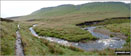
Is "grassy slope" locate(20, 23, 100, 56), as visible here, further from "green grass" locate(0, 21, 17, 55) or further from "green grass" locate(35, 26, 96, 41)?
"green grass" locate(35, 26, 96, 41)

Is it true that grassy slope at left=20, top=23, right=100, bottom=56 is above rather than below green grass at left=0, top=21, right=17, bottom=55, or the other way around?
below

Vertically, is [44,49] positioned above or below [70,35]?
above

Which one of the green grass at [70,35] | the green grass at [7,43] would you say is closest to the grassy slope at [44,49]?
the green grass at [7,43]

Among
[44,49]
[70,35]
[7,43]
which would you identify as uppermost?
[7,43]

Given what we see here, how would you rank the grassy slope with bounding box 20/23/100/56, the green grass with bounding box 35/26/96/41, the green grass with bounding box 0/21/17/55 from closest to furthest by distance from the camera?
the green grass with bounding box 0/21/17/55 < the grassy slope with bounding box 20/23/100/56 < the green grass with bounding box 35/26/96/41

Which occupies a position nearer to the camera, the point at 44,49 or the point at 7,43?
the point at 7,43

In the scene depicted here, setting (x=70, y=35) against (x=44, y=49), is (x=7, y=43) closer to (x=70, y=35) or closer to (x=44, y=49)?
(x=44, y=49)

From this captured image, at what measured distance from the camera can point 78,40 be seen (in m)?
31.7

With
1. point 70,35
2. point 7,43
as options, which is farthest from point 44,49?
point 70,35

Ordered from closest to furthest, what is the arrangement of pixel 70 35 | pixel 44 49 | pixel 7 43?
pixel 7 43 < pixel 44 49 < pixel 70 35

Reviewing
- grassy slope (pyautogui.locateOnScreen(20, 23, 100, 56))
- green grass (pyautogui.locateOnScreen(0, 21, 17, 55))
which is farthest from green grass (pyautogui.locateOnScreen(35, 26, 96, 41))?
green grass (pyautogui.locateOnScreen(0, 21, 17, 55))

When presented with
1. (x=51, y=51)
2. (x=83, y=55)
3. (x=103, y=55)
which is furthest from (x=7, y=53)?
(x=103, y=55)

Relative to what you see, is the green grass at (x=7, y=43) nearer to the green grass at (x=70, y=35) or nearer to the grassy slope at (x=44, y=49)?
the grassy slope at (x=44, y=49)

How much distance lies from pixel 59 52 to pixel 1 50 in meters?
7.17
